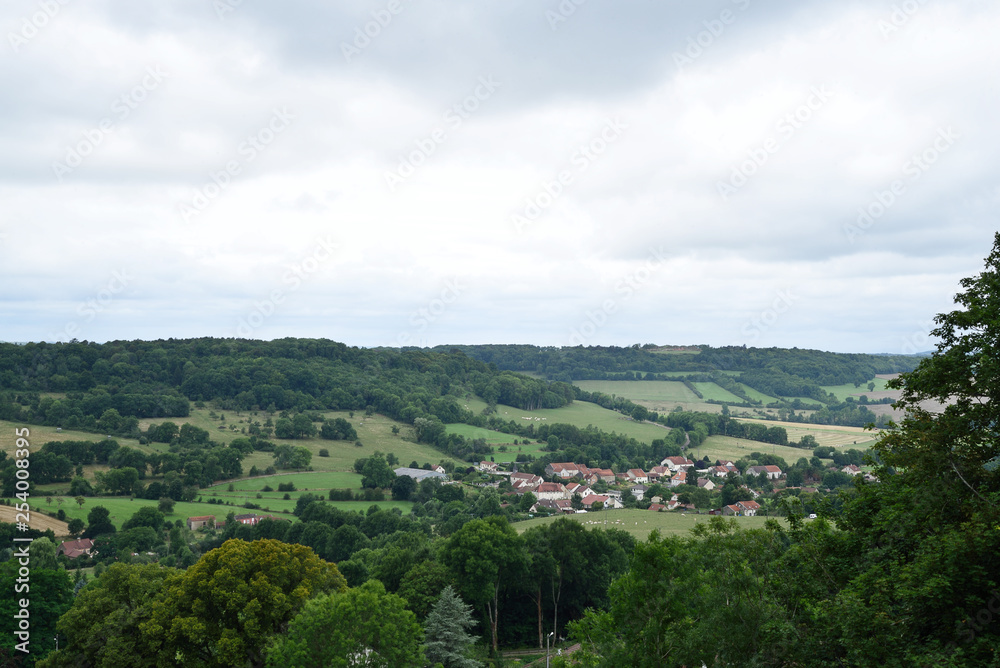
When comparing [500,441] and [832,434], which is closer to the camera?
[500,441]

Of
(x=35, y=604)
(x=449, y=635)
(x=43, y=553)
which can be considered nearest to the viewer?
(x=449, y=635)

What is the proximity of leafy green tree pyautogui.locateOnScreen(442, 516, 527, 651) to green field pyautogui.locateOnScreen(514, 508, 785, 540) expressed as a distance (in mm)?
18487

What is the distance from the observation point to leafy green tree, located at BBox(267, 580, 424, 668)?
21078 mm

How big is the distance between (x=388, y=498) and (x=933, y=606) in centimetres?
6798

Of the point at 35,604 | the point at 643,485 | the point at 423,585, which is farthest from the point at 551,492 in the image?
the point at 35,604

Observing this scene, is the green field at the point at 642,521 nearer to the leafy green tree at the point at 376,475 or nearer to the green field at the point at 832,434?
the leafy green tree at the point at 376,475

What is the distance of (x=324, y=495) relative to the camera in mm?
71938

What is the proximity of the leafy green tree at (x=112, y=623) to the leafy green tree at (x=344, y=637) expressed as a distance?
7.17 m

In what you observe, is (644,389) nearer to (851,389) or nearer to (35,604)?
(851,389)

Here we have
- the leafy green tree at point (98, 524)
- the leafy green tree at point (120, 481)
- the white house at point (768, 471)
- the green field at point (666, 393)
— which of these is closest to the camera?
the leafy green tree at point (98, 524)

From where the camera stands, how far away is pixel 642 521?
6141 centimetres

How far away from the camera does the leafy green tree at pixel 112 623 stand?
2502 centimetres

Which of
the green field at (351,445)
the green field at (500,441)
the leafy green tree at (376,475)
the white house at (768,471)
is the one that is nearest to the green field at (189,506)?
the leafy green tree at (376,475)

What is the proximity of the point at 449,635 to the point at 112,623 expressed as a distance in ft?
43.5
